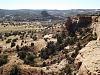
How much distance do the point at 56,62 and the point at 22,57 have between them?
26.6 feet

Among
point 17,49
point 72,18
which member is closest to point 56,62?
point 17,49

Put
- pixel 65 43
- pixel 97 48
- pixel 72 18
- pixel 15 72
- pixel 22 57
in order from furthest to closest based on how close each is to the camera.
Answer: pixel 72 18 < pixel 65 43 < pixel 22 57 < pixel 15 72 < pixel 97 48

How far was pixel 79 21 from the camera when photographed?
65.4 meters

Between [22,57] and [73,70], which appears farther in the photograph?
[22,57]

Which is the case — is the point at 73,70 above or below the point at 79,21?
below

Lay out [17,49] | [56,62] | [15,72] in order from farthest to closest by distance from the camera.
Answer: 1. [17,49]
2. [56,62]
3. [15,72]

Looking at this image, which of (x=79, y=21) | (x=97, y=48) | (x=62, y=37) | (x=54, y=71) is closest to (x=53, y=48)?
(x=62, y=37)

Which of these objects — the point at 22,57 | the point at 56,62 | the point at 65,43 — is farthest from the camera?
the point at 65,43

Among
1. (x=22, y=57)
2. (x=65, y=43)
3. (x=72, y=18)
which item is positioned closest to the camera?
(x=22, y=57)

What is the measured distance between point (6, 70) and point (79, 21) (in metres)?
29.3

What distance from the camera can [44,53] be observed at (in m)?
56.0

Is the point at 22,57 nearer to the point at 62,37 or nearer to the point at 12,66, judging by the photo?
the point at 12,66

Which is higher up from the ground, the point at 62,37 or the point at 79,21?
the point at 79,21

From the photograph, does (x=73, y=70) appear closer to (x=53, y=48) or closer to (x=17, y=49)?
(x=53, y=48)
